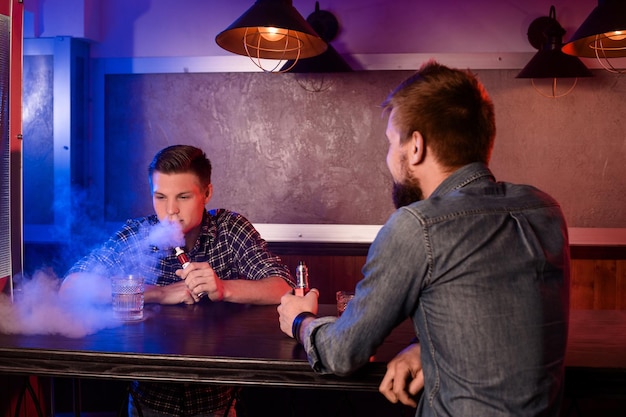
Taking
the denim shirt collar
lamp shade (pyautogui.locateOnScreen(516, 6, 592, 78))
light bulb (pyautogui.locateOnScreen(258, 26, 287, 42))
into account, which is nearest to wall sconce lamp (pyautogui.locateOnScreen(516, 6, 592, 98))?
lamp shade (pyautogui.locateOnScreen(516, 6, 592, 78))

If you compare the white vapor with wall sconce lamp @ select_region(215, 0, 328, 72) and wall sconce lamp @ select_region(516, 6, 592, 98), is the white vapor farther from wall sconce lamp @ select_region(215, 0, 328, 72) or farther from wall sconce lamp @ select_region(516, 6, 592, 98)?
wall sconce lamp @ select_region(516, 6, 592, 98)

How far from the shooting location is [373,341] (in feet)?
5.12

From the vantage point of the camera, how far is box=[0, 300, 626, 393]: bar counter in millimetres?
1781

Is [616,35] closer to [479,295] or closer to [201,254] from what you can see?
[479,295]

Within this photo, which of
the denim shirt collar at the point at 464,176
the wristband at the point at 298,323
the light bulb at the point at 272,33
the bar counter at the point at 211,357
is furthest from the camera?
the light bulb at the point at 272,33

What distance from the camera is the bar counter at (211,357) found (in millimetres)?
1781

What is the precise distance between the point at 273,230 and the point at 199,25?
5.93 ft

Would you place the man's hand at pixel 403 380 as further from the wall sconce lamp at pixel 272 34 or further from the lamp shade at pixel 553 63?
the lamp shade at pixel 553 63

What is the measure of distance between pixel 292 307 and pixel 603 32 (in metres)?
1.93

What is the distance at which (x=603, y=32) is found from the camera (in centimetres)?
276

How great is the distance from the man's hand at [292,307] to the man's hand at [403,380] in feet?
1.29

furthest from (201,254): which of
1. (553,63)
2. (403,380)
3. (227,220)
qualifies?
(553,63)

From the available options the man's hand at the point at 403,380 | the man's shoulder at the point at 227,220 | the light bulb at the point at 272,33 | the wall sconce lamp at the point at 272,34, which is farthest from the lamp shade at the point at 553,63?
the man's hand at the point at 403,380

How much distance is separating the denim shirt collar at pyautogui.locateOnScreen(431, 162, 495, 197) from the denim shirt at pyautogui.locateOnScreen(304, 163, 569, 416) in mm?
45
